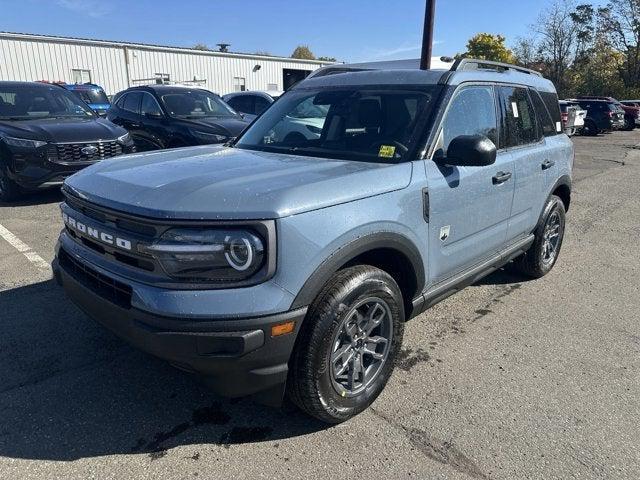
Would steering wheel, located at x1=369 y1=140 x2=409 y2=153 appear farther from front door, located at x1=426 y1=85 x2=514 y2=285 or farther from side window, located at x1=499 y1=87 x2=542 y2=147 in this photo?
side window, located at x1=499 y1=87 x2=542 y2=147

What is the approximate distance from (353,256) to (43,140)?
6127mm

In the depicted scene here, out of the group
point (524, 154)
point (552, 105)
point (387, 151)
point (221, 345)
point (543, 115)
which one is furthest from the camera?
point (552, 105)

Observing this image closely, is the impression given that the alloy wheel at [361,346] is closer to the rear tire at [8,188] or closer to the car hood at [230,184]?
the car hood at [230,184]

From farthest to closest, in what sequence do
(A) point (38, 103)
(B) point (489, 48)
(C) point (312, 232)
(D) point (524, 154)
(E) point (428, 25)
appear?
(B) point (489, 48), (E) point (428, 25), (A) point (38, 103), (D) point (524, 154), (C) point (312, 232)

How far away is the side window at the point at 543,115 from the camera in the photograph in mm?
4414

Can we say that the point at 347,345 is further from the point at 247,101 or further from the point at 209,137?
the point at 247,101

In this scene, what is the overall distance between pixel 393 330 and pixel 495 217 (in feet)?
4.41

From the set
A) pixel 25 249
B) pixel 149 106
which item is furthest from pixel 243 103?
pixel 25 249

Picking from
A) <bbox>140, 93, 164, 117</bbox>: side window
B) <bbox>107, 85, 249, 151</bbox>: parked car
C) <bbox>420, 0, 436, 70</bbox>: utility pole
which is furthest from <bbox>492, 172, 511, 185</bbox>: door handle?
<bbox>420, 0, 436, 70</bbox>: utility pole

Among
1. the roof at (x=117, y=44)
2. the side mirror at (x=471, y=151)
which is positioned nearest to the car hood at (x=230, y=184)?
the side mirror at (x=471, y=151)

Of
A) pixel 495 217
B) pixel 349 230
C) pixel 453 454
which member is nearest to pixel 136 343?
pixel 349 230

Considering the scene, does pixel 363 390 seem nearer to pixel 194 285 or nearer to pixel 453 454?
pixel 453 454

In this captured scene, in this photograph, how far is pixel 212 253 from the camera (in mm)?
2166

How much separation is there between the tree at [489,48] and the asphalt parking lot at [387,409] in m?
54.1
